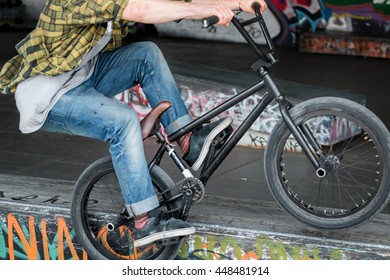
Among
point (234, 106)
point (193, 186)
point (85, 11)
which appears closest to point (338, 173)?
point (234, 106)

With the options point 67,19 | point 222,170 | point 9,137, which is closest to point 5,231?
point 67,19

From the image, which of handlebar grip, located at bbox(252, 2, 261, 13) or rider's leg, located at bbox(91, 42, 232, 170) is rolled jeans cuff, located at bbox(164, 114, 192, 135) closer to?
rider's leg, located at bbox(91, 42, 232, 170)

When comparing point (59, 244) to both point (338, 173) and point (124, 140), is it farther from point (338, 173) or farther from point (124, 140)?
point (338, 173)

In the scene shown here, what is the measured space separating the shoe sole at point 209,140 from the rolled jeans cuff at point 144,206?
0.32m

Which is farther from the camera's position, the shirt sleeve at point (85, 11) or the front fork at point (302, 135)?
the front fork at point (302, 135)

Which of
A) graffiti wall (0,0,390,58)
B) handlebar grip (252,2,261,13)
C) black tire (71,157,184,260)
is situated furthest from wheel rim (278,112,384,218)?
graffiti wall (0,0,390,58)

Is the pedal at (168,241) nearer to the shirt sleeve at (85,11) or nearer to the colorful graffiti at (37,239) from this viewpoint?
the colorful graffiti at (37,239)

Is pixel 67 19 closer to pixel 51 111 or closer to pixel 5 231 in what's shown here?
pixel 51 111

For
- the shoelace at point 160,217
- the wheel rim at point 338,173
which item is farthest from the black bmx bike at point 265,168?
the wheel rim at point 338,173

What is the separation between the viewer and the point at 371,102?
11555 millimetres

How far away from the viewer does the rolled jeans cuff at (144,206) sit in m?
4.32

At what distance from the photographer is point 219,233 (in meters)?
4.46

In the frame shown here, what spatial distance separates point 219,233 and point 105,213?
2.48ft

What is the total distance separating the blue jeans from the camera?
14.0ft
